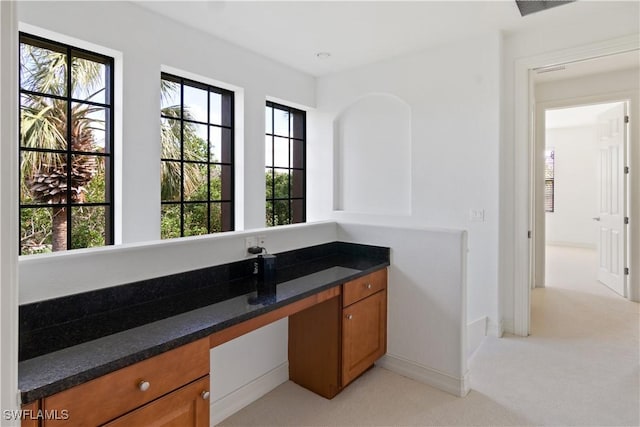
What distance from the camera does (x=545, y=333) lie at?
3260mm

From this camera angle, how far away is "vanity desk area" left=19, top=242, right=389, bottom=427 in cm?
110

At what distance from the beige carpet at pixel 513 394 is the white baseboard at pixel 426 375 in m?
0.04

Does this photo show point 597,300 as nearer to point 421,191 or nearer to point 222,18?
point 421,191

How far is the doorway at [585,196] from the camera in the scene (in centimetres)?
434

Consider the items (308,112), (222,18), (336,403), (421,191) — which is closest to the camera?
(336,403)

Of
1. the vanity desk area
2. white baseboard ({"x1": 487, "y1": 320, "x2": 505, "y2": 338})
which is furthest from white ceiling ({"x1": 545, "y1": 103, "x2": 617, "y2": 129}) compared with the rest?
the vanity desk area

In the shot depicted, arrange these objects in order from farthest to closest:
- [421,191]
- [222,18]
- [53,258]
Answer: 1. [421,191]
2. [222,18]
3. [53,258]

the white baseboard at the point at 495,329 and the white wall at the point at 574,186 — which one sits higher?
the white wall at the point at 574,186

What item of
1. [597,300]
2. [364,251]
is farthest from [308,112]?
[597,300]

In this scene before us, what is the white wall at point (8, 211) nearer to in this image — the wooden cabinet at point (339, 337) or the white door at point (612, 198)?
the wooden cabinet at point (339, 337)

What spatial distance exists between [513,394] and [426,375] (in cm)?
54

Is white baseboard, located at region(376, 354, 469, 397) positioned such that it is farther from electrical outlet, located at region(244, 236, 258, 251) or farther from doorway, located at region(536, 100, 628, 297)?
doorway, located at region(536, 100, 628, 297)

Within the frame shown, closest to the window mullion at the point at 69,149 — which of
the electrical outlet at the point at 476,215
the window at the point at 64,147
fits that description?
the window at the point at 64,147

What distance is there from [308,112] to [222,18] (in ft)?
5.98
